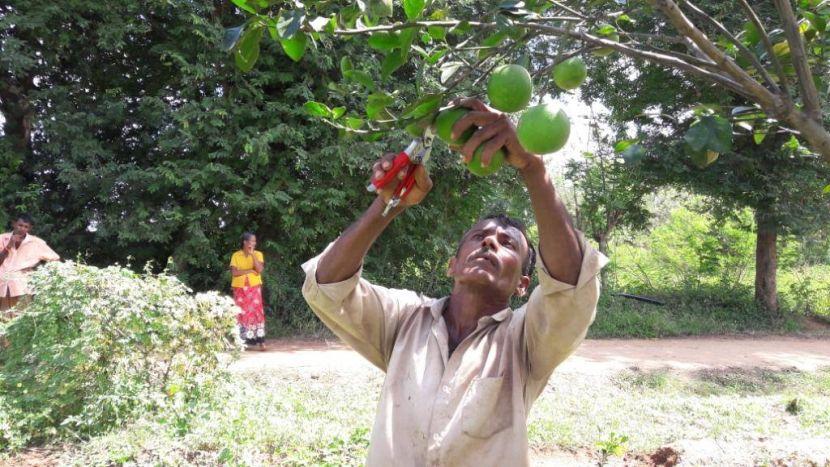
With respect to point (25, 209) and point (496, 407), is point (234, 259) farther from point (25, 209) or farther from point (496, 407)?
point (496, 407)

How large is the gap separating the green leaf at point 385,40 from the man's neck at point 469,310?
0.77 m

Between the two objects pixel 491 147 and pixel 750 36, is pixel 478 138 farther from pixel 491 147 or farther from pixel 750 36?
pixel 750 36

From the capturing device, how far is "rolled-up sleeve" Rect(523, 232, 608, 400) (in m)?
1.45

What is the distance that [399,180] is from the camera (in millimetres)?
1587

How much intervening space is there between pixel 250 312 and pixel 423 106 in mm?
6324

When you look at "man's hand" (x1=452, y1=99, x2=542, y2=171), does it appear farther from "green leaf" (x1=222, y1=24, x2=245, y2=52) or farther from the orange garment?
the orange garment

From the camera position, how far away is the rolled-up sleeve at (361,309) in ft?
5.58

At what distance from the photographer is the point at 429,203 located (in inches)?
373

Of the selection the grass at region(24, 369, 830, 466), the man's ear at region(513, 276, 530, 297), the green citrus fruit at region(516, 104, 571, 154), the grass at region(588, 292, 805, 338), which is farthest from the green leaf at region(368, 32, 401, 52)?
the grass at region(588, 292, 805, 338)

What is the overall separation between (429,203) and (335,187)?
158 cm

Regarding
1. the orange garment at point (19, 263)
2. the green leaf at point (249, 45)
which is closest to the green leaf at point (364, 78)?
the green leaf at point (249, 45)

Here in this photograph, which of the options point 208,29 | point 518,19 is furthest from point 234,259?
point 518,19

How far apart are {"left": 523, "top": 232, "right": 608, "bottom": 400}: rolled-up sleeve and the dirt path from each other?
4.74 meters

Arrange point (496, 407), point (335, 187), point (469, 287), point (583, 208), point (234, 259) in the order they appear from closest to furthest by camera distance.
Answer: point (496, 407)
point (469, 287)
point (234, 259)
point (335, 187)
point (583, 208)
